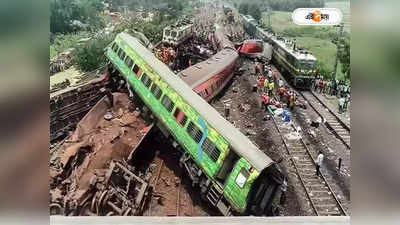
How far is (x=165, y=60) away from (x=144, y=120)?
599 millimetres

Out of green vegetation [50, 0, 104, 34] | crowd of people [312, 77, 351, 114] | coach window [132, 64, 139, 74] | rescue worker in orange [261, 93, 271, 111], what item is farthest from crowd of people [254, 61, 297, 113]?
green vegetation [50, 0, 104, 34]

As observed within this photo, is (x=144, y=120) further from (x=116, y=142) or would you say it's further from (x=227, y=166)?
(x=227, y=166)

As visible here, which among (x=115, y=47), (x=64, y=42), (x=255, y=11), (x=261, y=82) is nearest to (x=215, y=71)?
(x=261, y=82)

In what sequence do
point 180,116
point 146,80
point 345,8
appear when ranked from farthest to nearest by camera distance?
point 146,80 → point 180,116 → point 345,8

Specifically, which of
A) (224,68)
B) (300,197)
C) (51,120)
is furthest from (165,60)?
(300,197)

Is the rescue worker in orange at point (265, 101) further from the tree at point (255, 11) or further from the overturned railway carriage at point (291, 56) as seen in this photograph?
the tree at point (255, 11)

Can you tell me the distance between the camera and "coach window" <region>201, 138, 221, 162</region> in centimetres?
381

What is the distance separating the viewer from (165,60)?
4387 mm

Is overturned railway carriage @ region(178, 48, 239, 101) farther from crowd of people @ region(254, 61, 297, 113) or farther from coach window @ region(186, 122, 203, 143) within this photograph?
coach window @ region(186, 122, 203, 143)

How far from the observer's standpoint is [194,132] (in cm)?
397

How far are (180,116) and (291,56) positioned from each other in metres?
1.14

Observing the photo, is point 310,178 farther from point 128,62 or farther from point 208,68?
point 128,62

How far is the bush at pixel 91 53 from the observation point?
4160 mm

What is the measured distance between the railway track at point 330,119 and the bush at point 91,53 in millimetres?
1843
